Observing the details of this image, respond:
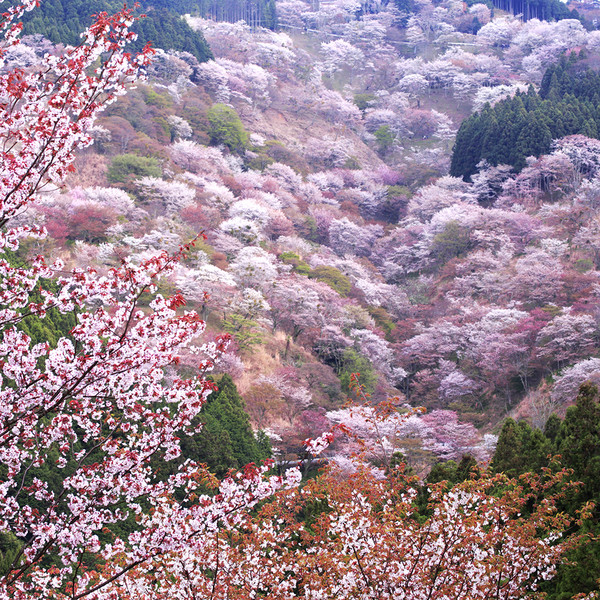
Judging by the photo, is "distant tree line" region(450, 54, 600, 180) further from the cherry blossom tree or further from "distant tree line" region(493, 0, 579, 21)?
the cherry blossom tree

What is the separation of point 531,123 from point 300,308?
20.1m

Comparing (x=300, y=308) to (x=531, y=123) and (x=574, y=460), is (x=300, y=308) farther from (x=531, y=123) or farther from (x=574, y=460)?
(x=531, y=123)

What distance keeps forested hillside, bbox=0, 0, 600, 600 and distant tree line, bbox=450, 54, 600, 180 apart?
0.23m

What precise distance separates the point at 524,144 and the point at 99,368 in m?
34.1

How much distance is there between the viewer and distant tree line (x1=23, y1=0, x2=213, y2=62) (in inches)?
1572

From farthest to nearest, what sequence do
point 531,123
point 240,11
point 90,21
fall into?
point 240,11, point 90,21, point 531,123

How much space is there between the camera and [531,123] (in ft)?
111

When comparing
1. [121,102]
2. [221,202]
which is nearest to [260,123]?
[121,102]

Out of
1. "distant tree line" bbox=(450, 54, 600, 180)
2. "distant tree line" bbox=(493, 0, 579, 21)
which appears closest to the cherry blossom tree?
"distant tree line" bbox=(450, 54, 600, 180)

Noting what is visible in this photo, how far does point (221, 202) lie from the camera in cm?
3147

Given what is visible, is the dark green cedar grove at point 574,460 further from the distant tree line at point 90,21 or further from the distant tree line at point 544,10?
the distant tree line at point 544,10

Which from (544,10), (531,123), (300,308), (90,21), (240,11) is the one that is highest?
(240,11)

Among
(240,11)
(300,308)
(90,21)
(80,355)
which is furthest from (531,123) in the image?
(240,11)

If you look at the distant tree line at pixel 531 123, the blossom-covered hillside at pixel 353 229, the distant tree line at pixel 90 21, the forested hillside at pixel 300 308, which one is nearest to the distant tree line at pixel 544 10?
the forested hillside at pixel 300 308
